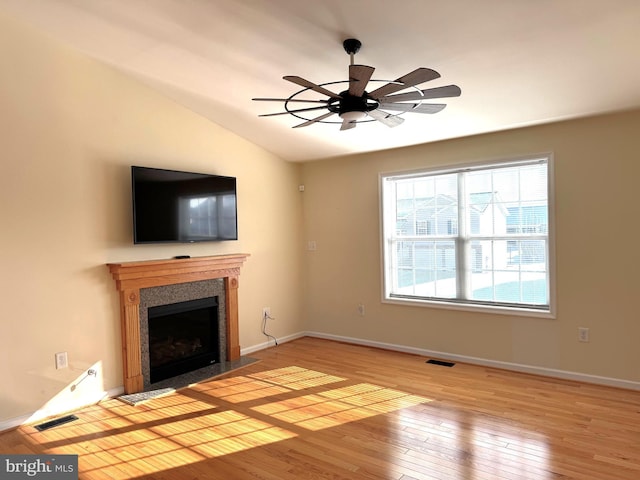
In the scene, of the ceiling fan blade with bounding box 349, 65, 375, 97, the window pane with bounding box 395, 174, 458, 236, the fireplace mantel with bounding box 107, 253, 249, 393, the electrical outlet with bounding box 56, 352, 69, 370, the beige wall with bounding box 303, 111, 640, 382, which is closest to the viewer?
the ceiling fan blade with bounding box 349, 65, 375, 97

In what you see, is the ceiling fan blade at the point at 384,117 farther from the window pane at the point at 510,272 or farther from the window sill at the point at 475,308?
the window sill at the point at 475,308

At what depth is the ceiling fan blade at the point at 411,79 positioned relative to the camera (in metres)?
2.17

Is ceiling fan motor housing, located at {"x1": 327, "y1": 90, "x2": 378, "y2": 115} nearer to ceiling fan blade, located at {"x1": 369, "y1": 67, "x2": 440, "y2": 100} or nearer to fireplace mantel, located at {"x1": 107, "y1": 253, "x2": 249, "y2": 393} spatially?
ceiling fan blade, located at {"x1": 369, "y1": 67, "x2": 440, "y2": 100}

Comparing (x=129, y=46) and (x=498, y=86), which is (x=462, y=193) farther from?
(x=129, y=46)

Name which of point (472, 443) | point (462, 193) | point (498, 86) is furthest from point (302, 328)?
point (498, 86)

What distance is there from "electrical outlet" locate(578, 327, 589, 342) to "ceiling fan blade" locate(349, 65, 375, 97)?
2.97m

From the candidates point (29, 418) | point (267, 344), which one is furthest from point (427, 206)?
point (29, 418)

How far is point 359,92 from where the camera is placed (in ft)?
8.15

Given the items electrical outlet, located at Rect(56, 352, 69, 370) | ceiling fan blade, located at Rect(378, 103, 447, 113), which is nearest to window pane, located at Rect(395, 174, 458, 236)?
ceiling fan blade, located at Rect(378, 103, 447, 113)

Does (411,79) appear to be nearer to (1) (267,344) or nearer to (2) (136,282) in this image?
(2) (136,282)

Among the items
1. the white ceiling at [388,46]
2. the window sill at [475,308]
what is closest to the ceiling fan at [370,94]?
→ the white ceiling at [388,46]

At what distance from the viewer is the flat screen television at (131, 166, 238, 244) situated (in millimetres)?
3779

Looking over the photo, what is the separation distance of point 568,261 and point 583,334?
2.17 feet

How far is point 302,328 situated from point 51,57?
4.07 metres
